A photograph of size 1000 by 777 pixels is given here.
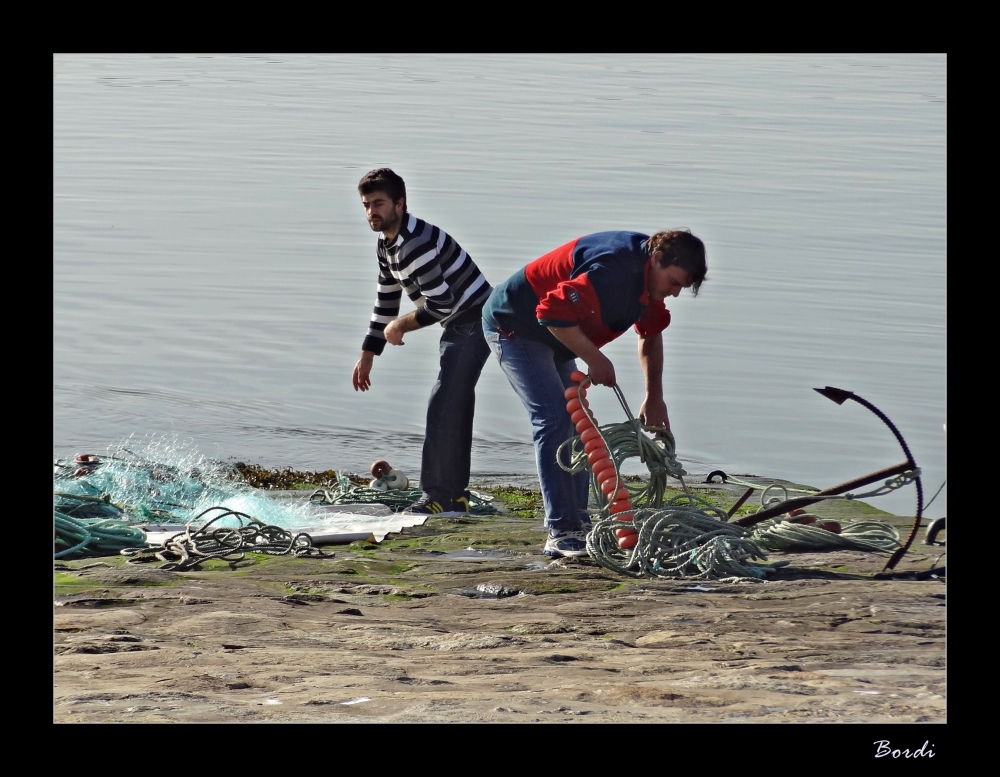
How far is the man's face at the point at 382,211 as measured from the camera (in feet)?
25.0

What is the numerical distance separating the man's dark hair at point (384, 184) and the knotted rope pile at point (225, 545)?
1.97 metres

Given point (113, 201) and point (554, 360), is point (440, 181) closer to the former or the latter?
point (113, 201)

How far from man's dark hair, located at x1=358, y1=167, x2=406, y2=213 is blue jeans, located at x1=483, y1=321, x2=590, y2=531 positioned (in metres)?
1.34

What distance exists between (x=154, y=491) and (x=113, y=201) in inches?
694

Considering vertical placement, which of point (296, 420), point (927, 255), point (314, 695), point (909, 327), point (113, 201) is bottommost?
point (314, 695)

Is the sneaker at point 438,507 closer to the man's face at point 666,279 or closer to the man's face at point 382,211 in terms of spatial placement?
the man's face at point 382,211

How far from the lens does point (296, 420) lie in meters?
12.7

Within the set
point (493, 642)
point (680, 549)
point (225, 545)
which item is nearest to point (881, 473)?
point (680, 549)

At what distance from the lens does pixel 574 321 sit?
6238 millimetres

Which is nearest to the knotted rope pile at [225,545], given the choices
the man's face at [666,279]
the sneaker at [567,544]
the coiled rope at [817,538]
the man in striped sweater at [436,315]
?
the sneaker at [567,544]

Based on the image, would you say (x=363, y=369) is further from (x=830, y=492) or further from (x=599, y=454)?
(x=830, y=492)

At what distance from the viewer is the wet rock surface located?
436 cm

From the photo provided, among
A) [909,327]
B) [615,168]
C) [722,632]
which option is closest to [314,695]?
[722,632]

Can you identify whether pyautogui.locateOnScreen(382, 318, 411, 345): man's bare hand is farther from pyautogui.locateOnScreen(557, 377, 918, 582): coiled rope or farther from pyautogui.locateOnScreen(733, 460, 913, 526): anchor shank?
pyautogui.locateOnScreen(733, 460, 913, 526): anchor shank
